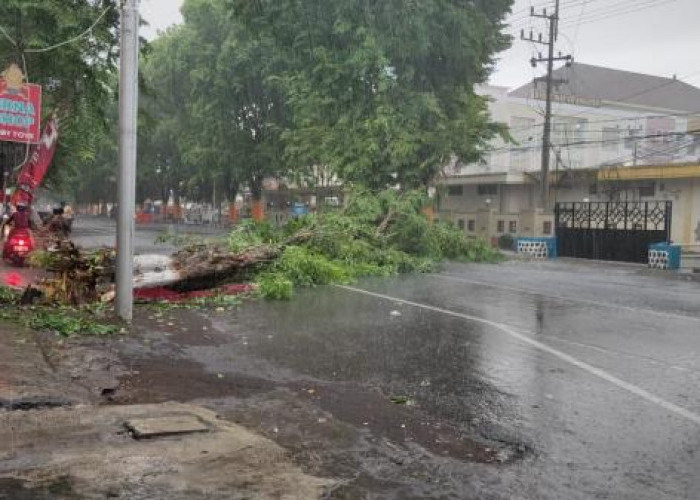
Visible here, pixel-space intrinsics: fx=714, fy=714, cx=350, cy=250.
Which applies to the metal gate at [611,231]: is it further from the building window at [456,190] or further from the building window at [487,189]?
the building window at [456,190]

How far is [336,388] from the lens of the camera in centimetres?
662

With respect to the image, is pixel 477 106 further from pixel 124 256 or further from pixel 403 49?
pixel 124 256

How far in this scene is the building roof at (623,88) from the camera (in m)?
55.1

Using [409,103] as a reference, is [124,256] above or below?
below

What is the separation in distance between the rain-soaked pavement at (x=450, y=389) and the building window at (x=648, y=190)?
1077 inches

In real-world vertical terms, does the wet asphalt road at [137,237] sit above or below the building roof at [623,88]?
below

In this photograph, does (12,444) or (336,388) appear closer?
(12,444)

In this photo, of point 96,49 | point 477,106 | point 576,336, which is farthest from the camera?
point 477,106

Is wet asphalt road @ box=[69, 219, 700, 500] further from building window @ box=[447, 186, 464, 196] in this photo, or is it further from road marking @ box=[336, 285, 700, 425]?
building window @ box=[447, 186, 464, 196]

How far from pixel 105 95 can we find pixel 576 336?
1170 centimetres

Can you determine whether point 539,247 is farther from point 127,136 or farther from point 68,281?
point 127,136

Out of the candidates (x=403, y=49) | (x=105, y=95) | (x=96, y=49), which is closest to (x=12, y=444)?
(x=96, y=49)

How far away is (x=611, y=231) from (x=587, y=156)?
2287 centimetres

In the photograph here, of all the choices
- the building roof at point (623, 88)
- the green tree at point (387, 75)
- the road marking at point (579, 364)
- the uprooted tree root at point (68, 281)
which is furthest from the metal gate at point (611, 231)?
the building roof at point (623, 88)
